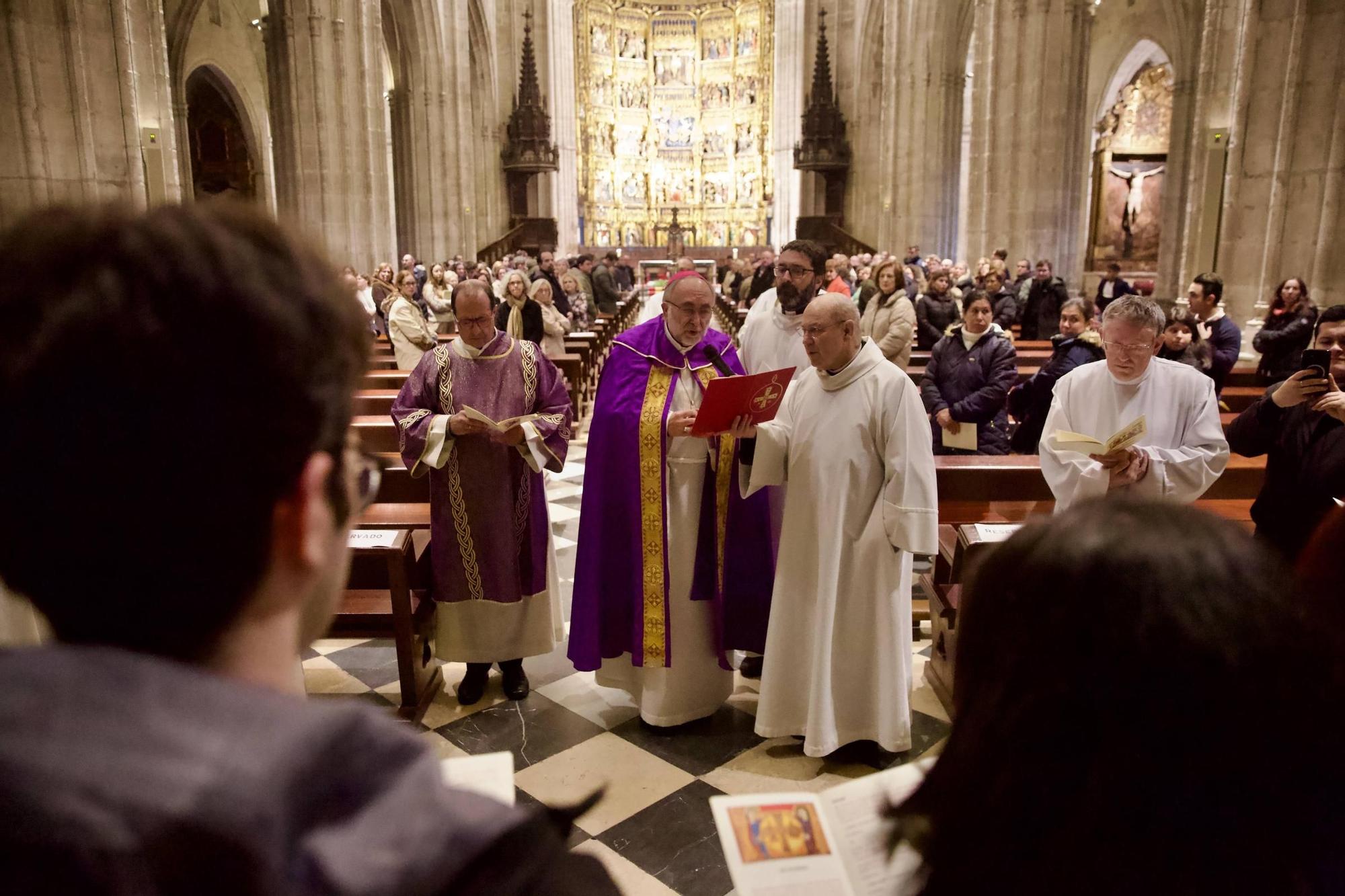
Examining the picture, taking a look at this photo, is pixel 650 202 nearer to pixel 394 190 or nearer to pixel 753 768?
pixel 394 190

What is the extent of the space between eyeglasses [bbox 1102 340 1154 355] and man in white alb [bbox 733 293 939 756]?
891 mm

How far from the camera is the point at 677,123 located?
39.8m

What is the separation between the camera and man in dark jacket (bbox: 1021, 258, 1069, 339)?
11.0 meters

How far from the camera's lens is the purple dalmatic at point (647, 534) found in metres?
4.09

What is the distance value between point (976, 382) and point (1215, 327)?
2349mm

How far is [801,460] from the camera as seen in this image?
375 centimetres

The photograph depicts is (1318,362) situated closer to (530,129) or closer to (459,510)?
(459,510)

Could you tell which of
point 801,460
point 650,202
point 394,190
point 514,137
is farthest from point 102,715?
point 650,202

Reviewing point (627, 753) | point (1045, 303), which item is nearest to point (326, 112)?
point (1045, 303)

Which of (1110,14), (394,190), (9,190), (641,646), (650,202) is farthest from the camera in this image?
(650,202)

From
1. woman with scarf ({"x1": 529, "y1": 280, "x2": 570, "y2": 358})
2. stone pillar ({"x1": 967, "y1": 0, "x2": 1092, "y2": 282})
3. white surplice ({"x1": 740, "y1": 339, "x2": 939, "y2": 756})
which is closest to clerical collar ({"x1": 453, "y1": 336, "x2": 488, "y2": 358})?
white surplice ({"x1": 740, "y1": 339, "x2": 939, "y2": 756})

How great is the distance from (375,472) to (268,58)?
1598 centimetres

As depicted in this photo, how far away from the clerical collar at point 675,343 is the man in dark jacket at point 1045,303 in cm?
796

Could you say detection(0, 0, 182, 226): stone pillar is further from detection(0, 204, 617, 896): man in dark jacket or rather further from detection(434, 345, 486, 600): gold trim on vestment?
detection(0, 204, 617, 896): man in dark jacket
